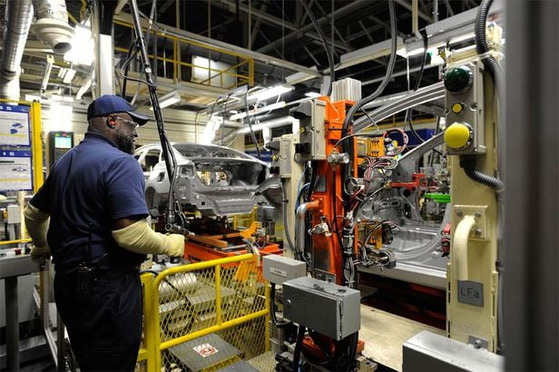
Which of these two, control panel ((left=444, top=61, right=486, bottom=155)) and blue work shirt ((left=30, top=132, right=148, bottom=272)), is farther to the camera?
blue work shirt ((left=30, top=132, right=148, bottom=272))

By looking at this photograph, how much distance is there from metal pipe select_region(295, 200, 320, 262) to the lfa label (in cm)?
136

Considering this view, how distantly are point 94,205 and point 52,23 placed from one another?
2450mm

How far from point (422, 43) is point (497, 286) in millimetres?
4118

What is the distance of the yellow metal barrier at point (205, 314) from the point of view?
109 inches

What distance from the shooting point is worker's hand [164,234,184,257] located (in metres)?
2.22

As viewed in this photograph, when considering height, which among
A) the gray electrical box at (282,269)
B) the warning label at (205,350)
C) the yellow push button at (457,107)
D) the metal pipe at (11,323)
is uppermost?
the yellow push button at (457,107)

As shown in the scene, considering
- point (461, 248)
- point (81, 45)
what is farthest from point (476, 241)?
point (81, 45)

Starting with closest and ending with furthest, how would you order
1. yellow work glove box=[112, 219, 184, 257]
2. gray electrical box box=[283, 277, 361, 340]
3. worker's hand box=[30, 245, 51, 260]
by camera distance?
yellow work glove box=[112, 219, 184, 257], gray electrical box box=[283, 277, 361, 340], worker's hand box=[30, 245, 51, 260]

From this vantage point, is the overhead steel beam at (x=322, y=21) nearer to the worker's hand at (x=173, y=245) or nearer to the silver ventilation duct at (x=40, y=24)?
the silver ventilation duct at (x=40, y=24)

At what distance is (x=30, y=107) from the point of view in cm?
350

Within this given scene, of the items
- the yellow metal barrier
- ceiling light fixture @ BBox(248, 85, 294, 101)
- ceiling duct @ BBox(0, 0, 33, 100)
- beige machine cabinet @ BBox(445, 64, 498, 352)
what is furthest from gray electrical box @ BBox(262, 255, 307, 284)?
ceiling light fixture @ BBox(248, 85, 294, 101)

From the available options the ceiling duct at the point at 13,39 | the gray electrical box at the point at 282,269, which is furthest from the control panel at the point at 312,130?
the ceiling duct at the point at 13,39

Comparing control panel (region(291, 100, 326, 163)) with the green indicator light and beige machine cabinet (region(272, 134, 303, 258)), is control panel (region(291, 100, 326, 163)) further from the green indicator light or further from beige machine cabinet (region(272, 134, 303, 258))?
beige machine cabinet (region(272, 134, 303, 258))

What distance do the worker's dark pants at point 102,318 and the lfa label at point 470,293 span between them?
187cm
